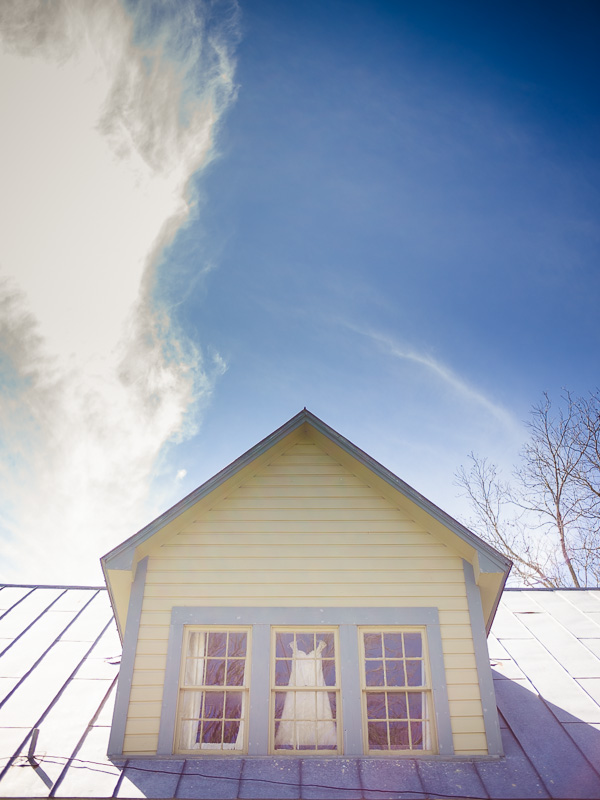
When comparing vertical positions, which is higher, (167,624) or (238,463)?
(238,463)

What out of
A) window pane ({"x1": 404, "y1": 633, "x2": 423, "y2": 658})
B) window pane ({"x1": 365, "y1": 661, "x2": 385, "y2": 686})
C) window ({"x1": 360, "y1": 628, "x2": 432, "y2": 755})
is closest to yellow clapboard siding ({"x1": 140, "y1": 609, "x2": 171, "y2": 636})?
window ({"x1": 360, "y1": 628, "x2": 432, "y2": 755})

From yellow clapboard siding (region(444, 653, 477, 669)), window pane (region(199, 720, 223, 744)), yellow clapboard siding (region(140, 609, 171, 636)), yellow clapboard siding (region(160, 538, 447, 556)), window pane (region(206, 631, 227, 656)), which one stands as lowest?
window pane (region(199, 720, 223, 744))

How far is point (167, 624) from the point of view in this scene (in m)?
6.53

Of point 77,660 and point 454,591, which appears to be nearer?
point 454,591

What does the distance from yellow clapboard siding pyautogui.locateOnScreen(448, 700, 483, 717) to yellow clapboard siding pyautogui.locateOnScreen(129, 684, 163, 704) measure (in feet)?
11.1

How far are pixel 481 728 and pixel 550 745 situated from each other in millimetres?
778

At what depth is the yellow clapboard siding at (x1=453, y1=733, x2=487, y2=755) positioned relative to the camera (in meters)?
5.91

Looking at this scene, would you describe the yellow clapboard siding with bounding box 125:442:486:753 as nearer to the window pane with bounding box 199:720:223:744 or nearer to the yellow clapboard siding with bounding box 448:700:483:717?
the yellow clapboard siding with bounding box 448:700:483:717

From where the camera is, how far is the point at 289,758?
582 cm

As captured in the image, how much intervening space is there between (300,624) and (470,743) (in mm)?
2269

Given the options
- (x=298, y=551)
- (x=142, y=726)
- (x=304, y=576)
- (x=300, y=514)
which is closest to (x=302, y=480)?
(x=300, y=514)

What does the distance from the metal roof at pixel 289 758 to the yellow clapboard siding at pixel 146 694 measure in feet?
1.74

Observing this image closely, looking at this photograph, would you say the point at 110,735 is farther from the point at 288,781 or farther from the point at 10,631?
the point at 10,631

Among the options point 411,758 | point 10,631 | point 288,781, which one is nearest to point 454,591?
point 411,758
